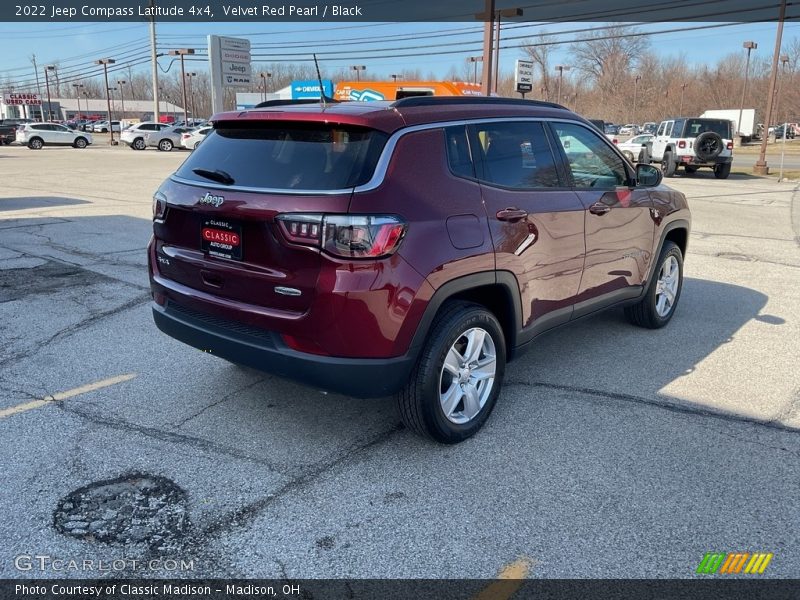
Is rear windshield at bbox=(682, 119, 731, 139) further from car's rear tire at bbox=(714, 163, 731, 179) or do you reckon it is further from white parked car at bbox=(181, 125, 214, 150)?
white parked car at bbox=(181, 125, 214, 150)

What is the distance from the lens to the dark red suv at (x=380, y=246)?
3023mm

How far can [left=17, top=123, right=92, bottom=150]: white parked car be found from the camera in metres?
40.5

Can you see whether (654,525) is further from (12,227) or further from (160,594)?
(12,227)

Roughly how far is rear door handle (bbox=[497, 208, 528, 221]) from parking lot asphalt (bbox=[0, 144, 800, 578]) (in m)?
1.22

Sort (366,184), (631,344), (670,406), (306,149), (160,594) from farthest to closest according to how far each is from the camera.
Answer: (631,344) < (670,406) < (306,149) < (366,184) < (160,594)

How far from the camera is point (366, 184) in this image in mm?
3025

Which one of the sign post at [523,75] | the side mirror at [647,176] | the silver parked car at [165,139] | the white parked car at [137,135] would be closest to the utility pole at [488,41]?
the sign post at [523,75]

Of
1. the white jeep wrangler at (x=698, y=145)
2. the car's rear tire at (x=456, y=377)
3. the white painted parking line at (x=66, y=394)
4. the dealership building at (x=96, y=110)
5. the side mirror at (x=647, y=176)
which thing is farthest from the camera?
the dealership building at (x=96, y=110)

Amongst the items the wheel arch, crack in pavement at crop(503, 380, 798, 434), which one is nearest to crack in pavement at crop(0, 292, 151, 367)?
the wheel arch

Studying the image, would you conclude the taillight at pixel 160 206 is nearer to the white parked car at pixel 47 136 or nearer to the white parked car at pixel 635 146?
the white parked car at pixel 635 146

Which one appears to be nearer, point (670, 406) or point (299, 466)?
point (299, 466)

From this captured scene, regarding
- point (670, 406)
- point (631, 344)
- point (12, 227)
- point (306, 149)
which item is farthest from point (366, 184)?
point (12, 227)

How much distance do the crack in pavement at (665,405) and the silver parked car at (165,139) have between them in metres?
39.2

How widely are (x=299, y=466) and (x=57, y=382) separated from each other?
2067mm
